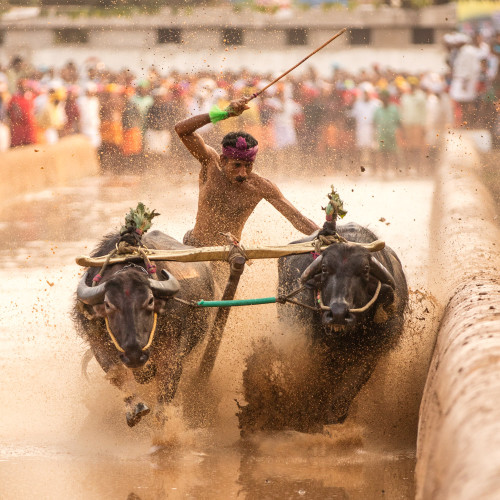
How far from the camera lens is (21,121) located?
1950 cm

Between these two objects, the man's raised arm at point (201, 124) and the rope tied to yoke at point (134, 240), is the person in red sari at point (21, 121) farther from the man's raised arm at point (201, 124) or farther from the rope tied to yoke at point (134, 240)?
the rope tied to yoke at point (134, 240)

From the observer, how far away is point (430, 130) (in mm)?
23578

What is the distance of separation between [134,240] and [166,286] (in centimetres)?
45

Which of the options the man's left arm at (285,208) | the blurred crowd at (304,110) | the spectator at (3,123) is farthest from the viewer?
the blurred crowd at (304,110)

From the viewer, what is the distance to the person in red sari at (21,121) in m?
19.4

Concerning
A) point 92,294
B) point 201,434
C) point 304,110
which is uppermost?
point 92,294

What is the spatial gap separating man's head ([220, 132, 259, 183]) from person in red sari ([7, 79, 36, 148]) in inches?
500

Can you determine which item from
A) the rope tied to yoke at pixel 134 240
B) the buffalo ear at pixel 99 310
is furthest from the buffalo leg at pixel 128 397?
the rope tied to yoke at pixel 134 240

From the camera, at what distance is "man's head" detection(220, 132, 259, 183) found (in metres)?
7.21

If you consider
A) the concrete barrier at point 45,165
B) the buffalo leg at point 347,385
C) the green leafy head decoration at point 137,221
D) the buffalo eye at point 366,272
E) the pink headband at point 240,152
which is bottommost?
the concrete barrier at point 45,165

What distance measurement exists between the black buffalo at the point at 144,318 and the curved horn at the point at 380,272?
1.22m

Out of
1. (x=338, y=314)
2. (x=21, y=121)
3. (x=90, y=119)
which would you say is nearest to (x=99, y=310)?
(x=338, y=314)

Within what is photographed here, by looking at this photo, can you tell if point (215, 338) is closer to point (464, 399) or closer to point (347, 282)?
point (347, 282)

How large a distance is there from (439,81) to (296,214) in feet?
60.3
